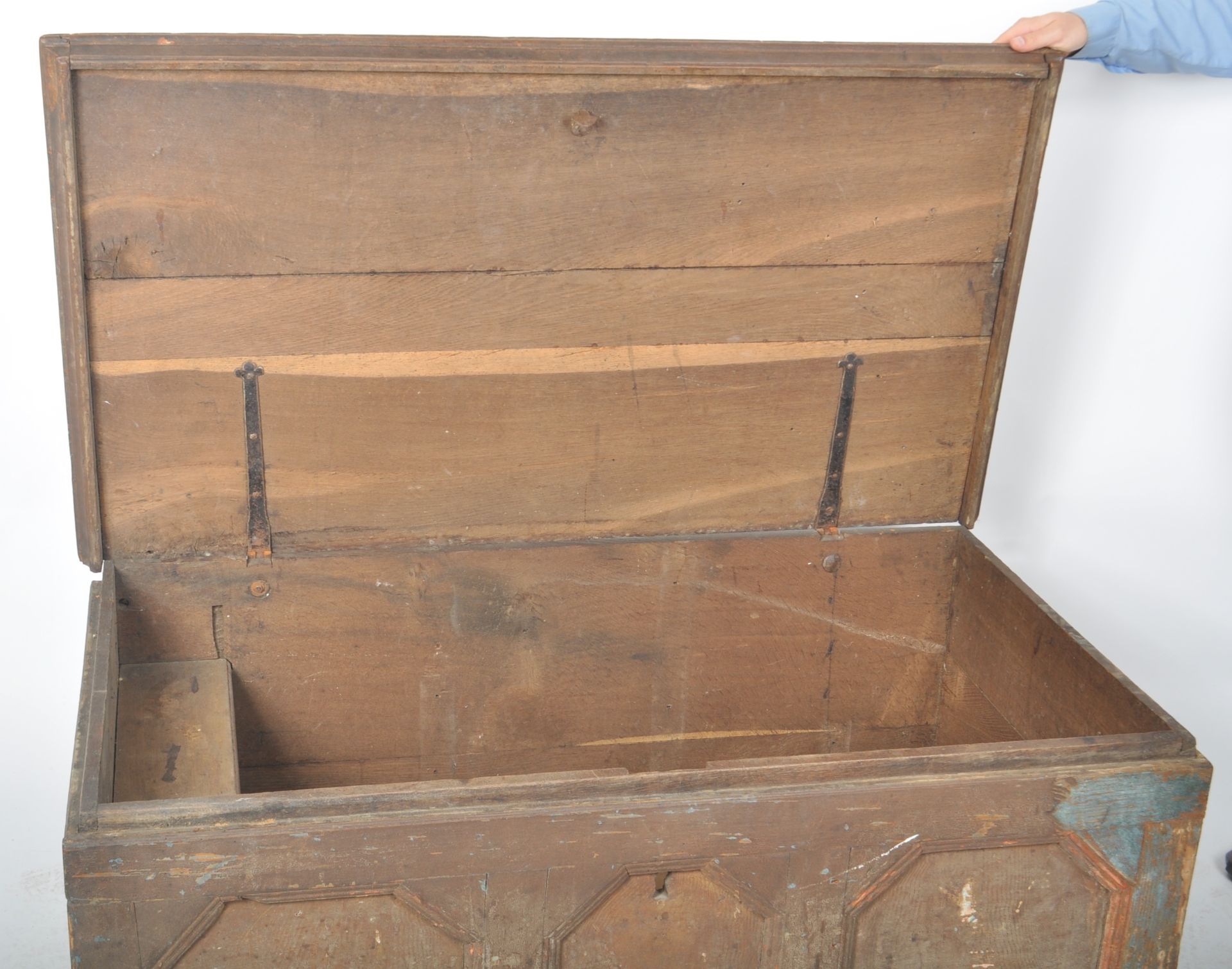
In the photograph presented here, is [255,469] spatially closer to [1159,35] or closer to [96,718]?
[96,718]

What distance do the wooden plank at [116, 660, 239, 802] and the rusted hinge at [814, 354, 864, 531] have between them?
1.02 m

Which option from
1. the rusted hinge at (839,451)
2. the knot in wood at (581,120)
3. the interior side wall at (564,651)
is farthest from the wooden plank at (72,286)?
the rusted hinge at (839,451)

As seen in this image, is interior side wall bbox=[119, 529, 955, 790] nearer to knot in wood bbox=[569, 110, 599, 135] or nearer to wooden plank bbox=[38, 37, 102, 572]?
wooden plank bbox=[38, 37, 102, 572]

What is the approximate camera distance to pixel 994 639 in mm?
2348

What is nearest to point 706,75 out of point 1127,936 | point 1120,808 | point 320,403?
point 320,403

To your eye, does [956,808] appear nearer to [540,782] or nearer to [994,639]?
[540,782]

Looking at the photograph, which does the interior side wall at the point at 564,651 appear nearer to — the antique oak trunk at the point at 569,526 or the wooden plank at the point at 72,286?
the antique oak trunk at the point at 569,526

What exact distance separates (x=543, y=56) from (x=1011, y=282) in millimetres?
834

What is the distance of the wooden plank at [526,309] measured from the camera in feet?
6.77

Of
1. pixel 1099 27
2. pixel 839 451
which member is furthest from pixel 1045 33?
pixel 839 451

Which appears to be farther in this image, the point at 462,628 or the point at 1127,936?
the point at 462,628

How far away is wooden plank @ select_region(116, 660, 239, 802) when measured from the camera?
1.89 metres

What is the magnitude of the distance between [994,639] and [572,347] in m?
0.85

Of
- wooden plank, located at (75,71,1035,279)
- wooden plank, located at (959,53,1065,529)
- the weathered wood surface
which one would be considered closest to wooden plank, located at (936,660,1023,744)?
wooden plank, located at (959,53,1065,529)
